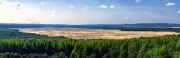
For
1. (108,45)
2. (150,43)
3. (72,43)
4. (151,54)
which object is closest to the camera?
(151,54)

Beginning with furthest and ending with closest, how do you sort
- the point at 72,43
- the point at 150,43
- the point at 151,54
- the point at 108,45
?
the point at 72,43
the point at 108,45
the point at 150,43
the point at 151,54

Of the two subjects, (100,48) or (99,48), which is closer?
(100,48)

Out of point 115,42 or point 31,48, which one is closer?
point 115,42

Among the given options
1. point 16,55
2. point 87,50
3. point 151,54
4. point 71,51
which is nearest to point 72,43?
point 71,51

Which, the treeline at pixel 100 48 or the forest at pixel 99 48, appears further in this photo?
the forest at pixel 99 48

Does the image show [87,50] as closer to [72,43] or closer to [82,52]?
[82,52]

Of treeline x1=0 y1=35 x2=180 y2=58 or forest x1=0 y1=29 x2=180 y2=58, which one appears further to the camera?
forest x1=0 y1=29 x2=180 y2=58
